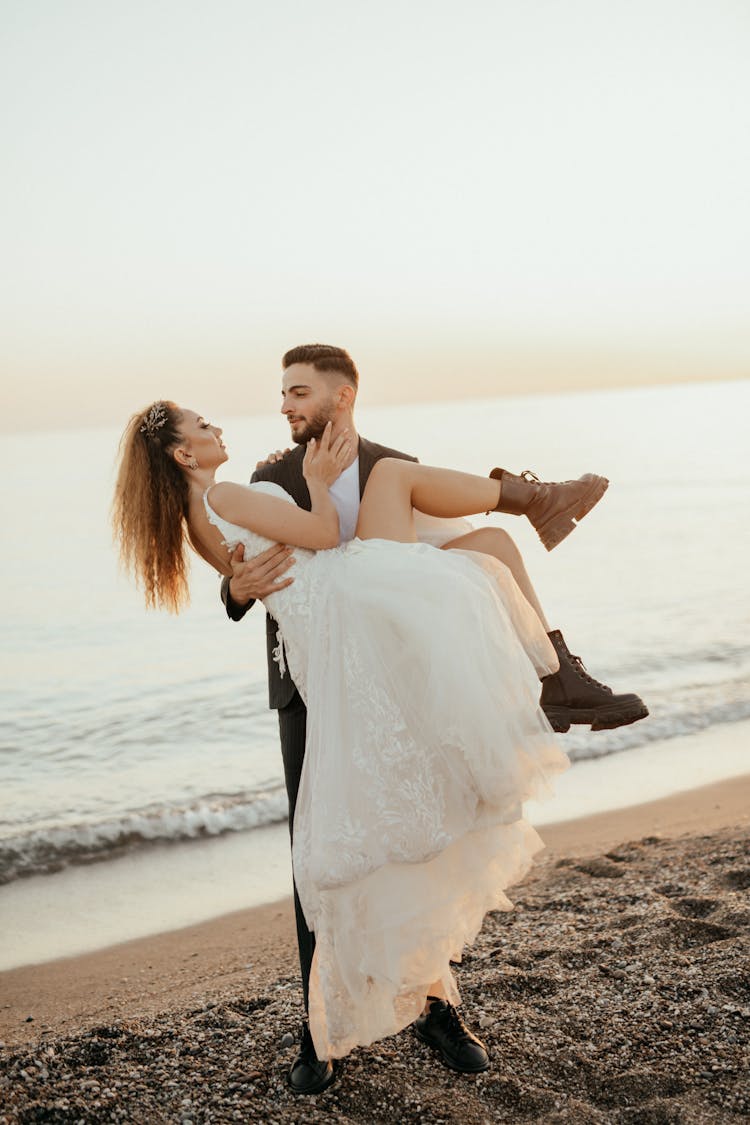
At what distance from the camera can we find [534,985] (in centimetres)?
423

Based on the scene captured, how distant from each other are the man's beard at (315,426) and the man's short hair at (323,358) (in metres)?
0.16

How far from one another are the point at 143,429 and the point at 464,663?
4.99ft

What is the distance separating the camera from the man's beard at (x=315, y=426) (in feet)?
12.2

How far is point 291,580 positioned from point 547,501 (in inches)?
43.6

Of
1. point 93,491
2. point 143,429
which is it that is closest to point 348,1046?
point 143,429

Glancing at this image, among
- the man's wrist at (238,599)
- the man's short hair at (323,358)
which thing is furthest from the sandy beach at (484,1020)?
the man's short hair at (323,358)

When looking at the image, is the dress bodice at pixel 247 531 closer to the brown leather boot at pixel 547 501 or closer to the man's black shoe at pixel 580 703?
the brown leather boot at pixel 547 501

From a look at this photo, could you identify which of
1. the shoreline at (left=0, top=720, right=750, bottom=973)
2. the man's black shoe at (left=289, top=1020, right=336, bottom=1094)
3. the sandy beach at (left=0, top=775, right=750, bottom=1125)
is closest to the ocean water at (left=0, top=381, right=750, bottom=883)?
the shoreline at (left=0, top=720, right=750, bottom=973)

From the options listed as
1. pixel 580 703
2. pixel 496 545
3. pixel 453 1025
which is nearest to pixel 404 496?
pixel 496 545

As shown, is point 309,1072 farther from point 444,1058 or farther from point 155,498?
point 155,498

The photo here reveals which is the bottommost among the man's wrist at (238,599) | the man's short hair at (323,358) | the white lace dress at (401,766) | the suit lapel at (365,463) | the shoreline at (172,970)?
the shoreline at (172,970)

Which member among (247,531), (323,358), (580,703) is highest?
(323,358)

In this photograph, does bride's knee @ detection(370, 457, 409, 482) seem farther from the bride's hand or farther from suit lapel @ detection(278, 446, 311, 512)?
suit lapel @ detection(278, 446, 311, 512)

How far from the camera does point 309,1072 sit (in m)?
3.52
